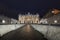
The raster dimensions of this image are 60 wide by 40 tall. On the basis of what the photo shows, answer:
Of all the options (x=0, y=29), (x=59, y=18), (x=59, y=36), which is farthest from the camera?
(x=59, y=18)

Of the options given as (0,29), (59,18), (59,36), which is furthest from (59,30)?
(59,18)

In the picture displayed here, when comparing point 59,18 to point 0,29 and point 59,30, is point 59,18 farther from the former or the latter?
point 59,30

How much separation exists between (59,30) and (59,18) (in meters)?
42.6

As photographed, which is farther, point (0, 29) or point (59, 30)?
point (0, 29)

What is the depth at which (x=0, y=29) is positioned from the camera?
82.2 feet

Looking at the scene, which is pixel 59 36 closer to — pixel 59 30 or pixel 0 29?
pixel 59 30

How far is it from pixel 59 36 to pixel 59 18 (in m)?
43.1

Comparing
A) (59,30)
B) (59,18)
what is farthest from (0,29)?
(59,18)

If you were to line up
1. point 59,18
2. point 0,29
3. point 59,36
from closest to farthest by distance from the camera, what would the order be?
point 59,36 → point 0,29 → point 59,18

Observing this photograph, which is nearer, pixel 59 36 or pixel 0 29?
pixel 59 36

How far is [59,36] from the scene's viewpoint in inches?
539

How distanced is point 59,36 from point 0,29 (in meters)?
13.3

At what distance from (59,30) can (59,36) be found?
2.36 ft

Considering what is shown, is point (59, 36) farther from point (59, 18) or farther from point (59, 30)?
point (59, 18)
